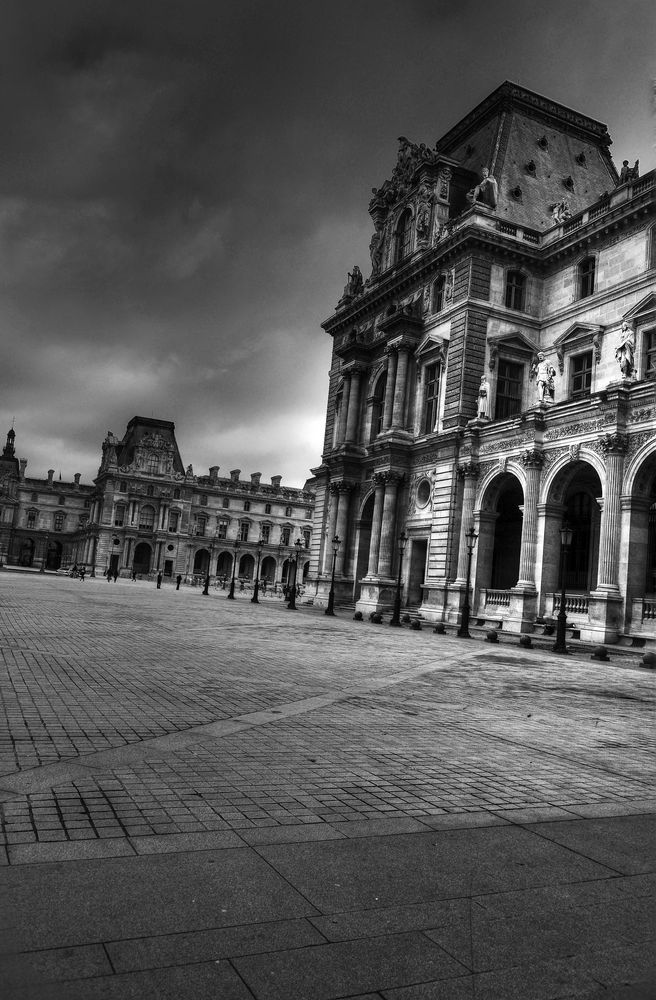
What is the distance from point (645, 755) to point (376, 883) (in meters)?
5.44

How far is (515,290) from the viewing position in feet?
131

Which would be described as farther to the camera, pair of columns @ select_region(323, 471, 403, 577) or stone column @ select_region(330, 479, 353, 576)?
stone column @ select_region(330, 479, 353, 576)

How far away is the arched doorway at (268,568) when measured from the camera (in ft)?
407

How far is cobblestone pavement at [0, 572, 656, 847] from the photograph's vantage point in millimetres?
5457

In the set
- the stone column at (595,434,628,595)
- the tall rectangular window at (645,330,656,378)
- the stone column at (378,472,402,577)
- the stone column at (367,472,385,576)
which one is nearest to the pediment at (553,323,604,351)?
the tall rectangular window at (645,330,656,378)

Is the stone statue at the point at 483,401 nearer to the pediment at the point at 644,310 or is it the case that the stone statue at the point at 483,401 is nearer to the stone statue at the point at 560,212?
the pediment at the point at 644,310

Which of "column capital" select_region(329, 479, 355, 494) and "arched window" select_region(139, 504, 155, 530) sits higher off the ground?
"arched window" select_region(139, 504, 155, 530)

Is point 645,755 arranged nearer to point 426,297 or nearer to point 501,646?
point 501,646

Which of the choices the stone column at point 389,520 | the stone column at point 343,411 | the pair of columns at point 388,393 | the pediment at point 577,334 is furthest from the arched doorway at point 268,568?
the pediment at point 577,334

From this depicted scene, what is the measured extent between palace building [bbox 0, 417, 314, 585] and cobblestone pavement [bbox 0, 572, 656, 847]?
99.6m

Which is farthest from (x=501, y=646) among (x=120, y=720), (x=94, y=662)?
(x=120, y=720)

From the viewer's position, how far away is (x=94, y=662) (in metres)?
12.6

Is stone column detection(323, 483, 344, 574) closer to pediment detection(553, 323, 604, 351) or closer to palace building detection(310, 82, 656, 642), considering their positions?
palace building detection(310, 82, 656, 642)

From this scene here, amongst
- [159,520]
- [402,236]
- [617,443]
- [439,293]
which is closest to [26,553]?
[159,520]
